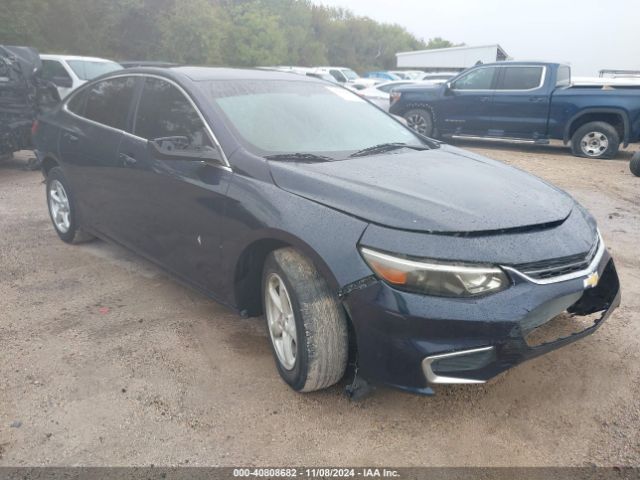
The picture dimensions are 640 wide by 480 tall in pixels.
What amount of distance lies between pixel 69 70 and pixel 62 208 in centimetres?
785

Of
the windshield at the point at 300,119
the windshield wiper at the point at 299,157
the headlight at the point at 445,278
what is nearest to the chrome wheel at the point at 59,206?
the windshield at the point at 300,119

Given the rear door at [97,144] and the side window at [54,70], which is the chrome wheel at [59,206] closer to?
the rear door at [97,144]

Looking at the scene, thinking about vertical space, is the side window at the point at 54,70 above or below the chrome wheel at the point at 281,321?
above

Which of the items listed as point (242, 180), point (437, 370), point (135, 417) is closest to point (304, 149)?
point (242, 180)

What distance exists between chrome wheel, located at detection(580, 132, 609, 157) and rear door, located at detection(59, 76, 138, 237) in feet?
28.7

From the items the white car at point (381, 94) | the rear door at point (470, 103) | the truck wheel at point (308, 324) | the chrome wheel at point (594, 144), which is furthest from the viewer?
the white car at point (381, 94)

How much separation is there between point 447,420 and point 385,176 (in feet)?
4.11

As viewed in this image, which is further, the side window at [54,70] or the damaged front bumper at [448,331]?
the side window at [54,70]

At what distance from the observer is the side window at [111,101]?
402 centimetres

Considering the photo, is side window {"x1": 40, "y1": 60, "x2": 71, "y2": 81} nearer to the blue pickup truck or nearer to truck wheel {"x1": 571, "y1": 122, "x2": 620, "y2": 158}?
the blue pickup truck

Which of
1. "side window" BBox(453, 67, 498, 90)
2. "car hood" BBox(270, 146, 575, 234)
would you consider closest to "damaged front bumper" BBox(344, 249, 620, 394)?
"car hood" BBox(270, 146, 575, 234)

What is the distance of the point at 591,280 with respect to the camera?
2.54m

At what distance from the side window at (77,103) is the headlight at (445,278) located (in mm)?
3479

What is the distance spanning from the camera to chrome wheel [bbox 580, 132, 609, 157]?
9898 millimetres
